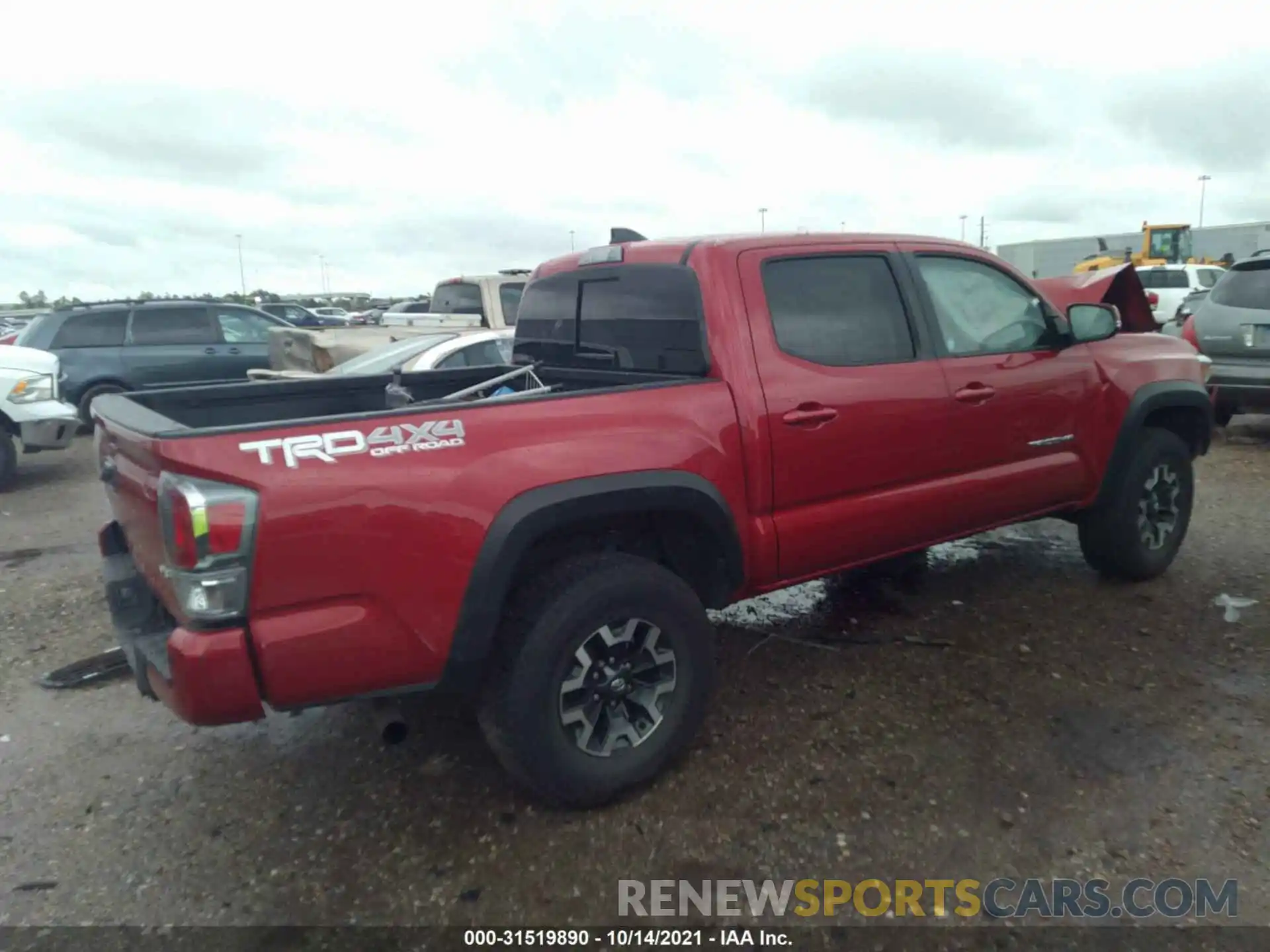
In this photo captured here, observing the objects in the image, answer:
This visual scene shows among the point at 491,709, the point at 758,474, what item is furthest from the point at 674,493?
the point at 491,709

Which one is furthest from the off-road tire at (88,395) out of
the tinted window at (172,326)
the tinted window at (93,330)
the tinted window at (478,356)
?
the tinted window at (478,356)

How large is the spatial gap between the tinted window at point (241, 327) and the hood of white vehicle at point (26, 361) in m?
3.55

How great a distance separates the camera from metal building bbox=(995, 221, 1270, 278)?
39438 mm

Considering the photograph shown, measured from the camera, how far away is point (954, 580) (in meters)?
5.39

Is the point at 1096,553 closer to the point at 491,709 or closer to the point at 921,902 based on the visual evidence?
the point at 921,902

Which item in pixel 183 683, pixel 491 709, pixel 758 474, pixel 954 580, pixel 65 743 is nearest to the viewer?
pixel 183 683

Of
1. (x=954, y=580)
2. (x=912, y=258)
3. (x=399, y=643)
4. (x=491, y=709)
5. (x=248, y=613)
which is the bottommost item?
(x=954, y=580)

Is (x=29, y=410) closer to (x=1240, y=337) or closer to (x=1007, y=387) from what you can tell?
(x=1007, y=387)

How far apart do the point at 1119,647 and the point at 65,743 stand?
15.2ft

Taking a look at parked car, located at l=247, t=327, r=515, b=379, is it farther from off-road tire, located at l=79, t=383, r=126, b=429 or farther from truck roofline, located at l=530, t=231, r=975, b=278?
off-road tire, located at l=79, t=383, r=126, b=429

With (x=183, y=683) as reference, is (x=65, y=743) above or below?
below

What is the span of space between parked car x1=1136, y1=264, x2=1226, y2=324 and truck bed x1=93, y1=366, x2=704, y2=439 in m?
18.2

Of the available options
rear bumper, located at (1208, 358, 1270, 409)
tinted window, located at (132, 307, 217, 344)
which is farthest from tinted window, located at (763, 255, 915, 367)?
tinted window, located at (132, 307, 217, 344)

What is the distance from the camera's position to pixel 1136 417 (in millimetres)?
4770
